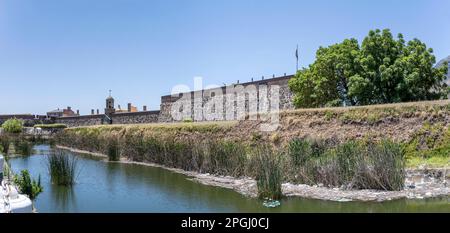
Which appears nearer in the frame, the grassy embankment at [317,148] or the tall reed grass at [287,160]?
the tall reed grass at [287,160]

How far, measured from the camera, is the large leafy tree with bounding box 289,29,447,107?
18344mm

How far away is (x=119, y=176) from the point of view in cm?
1616

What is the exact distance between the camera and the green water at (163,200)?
984 cm

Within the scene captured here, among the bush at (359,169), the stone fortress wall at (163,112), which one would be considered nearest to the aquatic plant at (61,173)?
the bush at (359,169)

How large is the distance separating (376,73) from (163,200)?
1153cm

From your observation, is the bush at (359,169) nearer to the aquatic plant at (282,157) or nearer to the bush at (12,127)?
the aquatic plant at (282,157)

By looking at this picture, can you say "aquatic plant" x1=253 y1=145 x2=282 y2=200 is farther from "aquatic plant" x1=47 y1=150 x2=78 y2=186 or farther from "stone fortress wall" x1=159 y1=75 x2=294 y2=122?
"stone fortress wall" x1=159 y1=75 x2=294 y2=122

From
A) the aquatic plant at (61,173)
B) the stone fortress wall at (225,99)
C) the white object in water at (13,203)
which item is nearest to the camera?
the white object in water at (13,203)

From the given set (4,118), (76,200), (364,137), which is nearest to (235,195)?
(76,200)

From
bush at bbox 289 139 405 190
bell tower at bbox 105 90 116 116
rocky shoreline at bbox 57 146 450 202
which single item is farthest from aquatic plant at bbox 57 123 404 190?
bell tower at bbox 105 90 116 116

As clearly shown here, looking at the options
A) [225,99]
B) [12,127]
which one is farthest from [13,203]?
[12,127]

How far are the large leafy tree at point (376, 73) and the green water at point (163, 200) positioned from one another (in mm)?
8699

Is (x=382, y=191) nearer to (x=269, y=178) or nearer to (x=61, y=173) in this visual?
(x=269, y=178)
